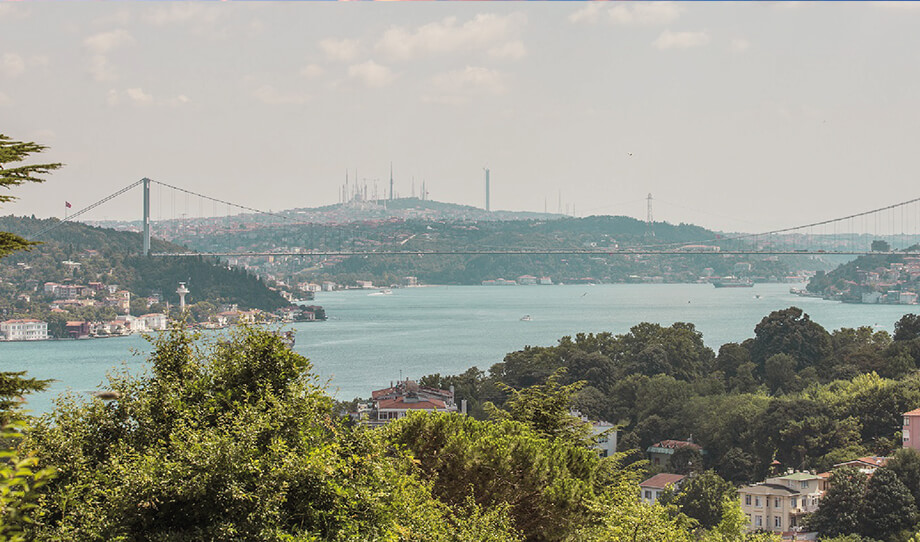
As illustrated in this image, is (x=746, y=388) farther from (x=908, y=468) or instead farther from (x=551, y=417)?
(x=551, y=417)

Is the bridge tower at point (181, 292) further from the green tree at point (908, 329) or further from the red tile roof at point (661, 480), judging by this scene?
the red tile roof at point (661, 480)

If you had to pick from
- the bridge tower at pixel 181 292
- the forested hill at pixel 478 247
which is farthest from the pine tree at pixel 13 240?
the forested hill at pixel 478 247

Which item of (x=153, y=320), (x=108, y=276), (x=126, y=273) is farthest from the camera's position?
(x=126, y=273)

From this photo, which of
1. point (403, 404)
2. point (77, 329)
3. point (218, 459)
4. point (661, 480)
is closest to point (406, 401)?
point (403, 404)

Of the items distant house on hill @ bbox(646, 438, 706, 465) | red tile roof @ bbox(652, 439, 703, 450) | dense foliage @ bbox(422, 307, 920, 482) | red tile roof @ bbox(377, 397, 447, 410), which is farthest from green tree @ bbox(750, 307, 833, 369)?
red tile roof @ bbox(377, 397, 447, 410)

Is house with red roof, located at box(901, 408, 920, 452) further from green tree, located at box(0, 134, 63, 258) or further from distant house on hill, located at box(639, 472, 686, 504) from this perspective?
green tree, located at box(0, 134, 63, 258)
